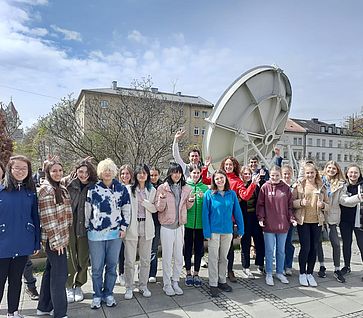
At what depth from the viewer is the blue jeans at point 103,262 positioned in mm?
3928

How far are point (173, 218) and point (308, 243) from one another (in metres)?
2.43

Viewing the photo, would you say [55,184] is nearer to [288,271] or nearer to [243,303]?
[243,303]

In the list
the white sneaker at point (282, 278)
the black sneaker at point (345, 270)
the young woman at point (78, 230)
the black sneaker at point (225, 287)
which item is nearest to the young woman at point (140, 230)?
the young woman at point (78, 230)

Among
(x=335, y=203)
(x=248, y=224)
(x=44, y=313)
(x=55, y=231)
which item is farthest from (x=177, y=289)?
(x=335, y=203)

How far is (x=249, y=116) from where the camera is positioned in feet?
27.9

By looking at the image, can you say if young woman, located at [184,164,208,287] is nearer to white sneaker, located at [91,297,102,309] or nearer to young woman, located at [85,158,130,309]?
young woman, located at [85,158,130,309]

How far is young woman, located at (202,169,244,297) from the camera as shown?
4570mm

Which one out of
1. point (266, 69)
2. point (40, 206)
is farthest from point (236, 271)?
point (266, 69)

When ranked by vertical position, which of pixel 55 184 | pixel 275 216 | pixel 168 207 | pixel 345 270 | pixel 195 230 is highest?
pixel 55 184

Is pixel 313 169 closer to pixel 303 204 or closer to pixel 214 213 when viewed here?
pixel 303 204

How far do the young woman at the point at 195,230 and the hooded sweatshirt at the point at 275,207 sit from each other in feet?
3.36

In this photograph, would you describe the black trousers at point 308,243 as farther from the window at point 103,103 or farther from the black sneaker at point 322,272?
the window at point 103,103

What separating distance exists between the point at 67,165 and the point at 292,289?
12.0 m

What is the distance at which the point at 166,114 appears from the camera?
15.6m
